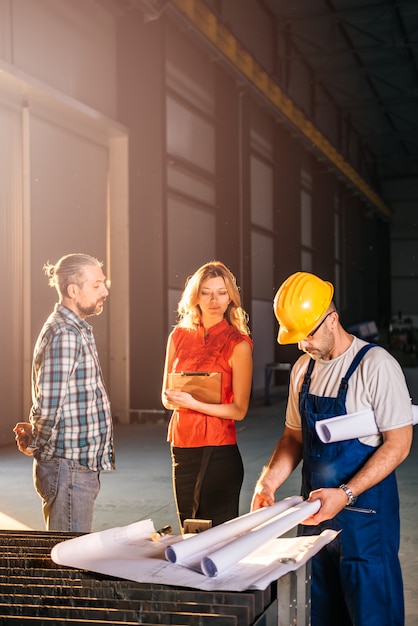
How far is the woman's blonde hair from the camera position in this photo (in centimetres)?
359

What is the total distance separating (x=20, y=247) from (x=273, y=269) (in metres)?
8.23

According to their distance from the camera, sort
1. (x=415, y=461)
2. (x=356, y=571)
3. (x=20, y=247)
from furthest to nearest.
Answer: (x=20, y=247) < (x=415, y=461) < (x=356, y=571)

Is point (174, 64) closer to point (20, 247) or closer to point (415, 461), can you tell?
point (20, 247)

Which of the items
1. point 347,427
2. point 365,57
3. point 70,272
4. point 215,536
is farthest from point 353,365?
point 365,57

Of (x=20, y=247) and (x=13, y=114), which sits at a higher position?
(x=13, y=114)

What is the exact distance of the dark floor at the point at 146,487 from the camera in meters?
5.35

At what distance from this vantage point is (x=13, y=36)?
27.5 feet

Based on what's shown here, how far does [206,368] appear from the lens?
3512mm

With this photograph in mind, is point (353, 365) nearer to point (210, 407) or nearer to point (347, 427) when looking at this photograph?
point (347, 427)

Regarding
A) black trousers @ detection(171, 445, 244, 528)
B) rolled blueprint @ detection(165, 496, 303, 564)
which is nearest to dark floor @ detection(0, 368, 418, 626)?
black trousers @ detection(171, 445, 244, 528)

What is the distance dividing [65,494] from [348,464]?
4.36ft

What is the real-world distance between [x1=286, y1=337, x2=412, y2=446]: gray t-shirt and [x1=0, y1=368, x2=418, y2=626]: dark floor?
1.78m

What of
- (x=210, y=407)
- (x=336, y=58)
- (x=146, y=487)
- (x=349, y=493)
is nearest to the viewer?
(x=349, y=493)

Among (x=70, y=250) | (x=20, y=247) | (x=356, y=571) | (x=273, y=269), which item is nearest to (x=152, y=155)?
(x=70, y=250)
